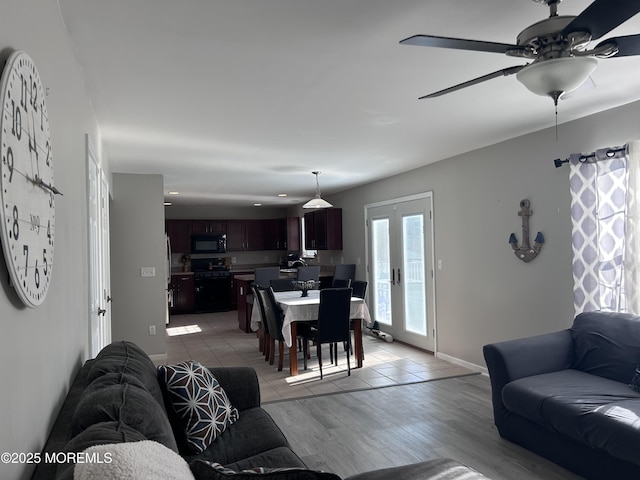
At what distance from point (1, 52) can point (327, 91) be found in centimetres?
225

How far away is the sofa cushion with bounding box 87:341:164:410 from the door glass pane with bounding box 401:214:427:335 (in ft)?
14.6

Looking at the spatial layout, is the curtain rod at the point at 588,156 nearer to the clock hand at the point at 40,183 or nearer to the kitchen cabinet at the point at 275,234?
the clock hand at the point at 40,183

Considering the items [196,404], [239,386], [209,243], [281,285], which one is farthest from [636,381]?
[209,243]

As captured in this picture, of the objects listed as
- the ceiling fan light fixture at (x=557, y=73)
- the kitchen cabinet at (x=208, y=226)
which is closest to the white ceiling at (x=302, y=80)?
the ceiling fan light fixture at (x=557, y=73)

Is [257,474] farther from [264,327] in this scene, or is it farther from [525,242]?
[264,327]

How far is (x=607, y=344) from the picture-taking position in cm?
331

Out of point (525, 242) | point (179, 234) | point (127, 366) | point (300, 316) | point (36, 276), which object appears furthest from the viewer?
point (179, 234)

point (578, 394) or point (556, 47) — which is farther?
point (578, 394)

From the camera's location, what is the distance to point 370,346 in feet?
21.7

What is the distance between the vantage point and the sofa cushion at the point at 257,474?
3.71ft

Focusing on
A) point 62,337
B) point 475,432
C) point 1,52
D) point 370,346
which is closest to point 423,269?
point 370,346

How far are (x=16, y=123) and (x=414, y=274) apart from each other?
18.8ft

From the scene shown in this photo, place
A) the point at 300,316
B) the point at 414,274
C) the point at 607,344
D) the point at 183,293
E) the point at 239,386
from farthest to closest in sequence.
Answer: the point at 183,293
the point at 414,274
the point at 300,316
the point at 607,344
the point at 239,386

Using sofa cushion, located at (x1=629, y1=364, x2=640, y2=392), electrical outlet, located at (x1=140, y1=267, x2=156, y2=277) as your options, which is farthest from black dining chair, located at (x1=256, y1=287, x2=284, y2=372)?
sofa cushion, located at (x1=629, y1=364, x2=640, y2=392)
